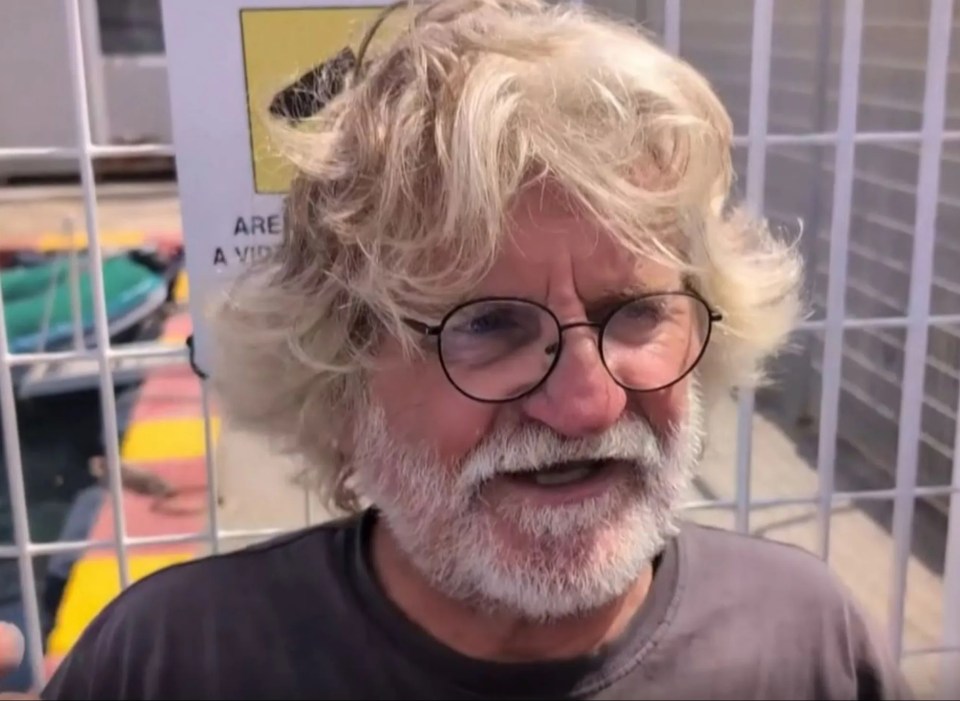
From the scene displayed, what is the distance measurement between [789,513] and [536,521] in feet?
2.87

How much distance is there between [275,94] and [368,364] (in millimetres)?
253

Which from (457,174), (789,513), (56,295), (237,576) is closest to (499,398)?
(457,174)

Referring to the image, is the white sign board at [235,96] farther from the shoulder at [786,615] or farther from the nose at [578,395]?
the shoulder at [786,615]

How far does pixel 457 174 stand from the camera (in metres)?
0.79

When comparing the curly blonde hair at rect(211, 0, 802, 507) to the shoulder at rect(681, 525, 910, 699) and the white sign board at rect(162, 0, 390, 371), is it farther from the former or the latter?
the shoulder at rect(681, 525, 910, 699)

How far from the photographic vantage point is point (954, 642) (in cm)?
122

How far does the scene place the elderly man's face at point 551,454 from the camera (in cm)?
80

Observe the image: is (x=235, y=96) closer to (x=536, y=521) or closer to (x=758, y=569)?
(x=536, y=521)

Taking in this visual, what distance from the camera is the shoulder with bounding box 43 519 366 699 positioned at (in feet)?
3.00

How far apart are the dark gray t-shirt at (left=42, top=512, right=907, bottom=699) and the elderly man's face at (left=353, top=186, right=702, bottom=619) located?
7cm

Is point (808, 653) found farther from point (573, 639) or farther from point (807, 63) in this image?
point (807, 63)

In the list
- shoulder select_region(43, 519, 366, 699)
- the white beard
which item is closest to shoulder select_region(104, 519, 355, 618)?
shoulder select_region(43, 519, 366, 699)

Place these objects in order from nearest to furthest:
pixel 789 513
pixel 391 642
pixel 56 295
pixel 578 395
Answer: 1. pixel 578 395
2. pixel 391 642
3. pixel 789 513
4. pixel 56 295

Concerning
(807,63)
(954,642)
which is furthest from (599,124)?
(807,63)
